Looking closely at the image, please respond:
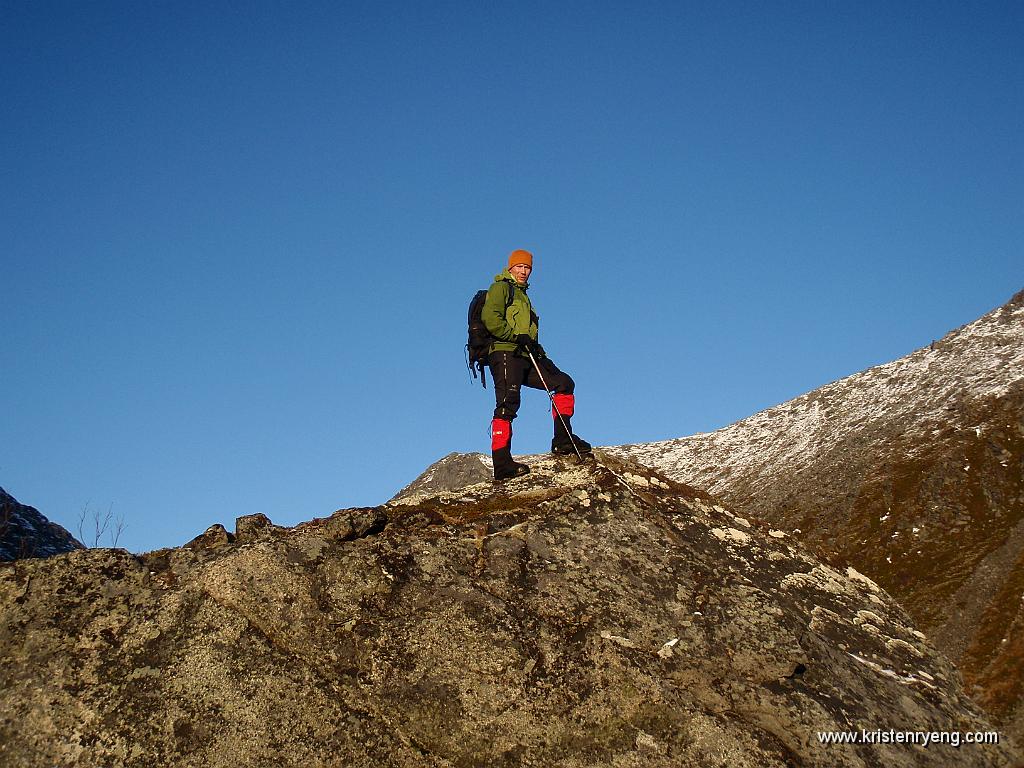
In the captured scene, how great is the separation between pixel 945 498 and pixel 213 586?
37.1 meters

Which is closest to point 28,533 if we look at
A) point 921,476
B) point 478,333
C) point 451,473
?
point 478,333

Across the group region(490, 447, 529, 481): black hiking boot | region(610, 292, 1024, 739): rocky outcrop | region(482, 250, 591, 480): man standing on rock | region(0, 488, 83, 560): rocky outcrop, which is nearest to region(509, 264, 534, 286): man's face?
region(482, 250, 591, 480): man standing on rock

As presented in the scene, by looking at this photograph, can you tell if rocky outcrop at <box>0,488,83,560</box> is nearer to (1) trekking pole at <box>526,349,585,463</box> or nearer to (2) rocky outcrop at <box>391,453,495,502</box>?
(1) trekking pole at <box>526,349,585,463</box>

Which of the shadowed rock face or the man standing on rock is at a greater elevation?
the man standing on rock

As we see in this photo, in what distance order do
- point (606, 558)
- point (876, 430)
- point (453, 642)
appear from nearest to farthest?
point (453, 642) < point (606, 558) < point (876, 430)

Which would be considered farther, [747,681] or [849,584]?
[849,584]

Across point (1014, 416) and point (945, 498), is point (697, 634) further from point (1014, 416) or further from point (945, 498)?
point (1014, 416)

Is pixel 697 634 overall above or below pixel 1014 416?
below

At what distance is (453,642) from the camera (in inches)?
412

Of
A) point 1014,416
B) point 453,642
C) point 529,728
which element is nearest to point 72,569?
point 453,642

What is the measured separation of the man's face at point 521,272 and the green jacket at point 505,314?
0.75 ft

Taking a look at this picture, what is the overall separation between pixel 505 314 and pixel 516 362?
85 centimetres

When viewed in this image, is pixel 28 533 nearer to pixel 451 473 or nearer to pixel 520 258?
pixel 520 258

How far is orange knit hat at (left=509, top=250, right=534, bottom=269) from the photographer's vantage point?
1587 centimetres
